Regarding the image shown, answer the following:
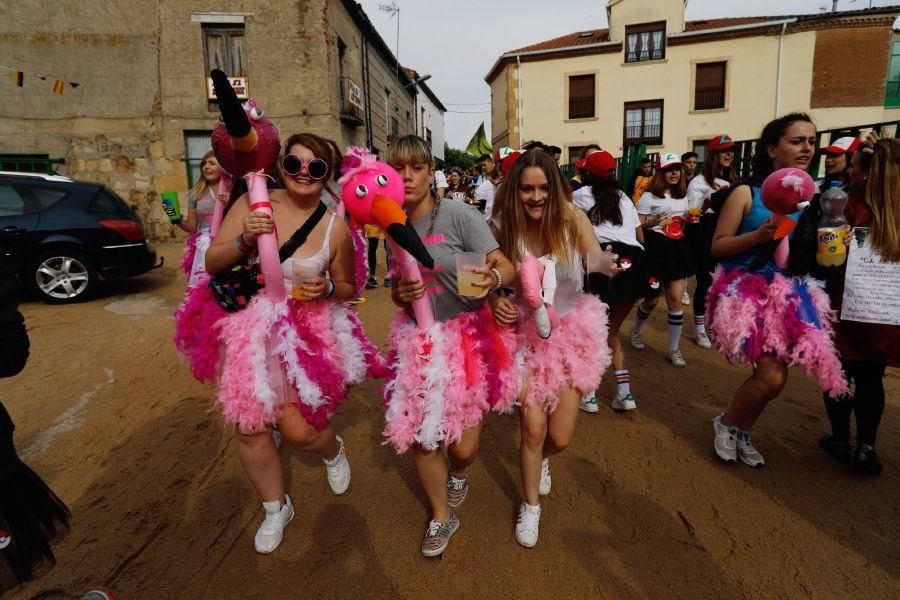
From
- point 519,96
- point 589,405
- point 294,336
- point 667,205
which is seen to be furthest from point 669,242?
point 519,96

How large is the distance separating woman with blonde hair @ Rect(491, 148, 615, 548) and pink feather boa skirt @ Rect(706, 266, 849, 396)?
88 cm

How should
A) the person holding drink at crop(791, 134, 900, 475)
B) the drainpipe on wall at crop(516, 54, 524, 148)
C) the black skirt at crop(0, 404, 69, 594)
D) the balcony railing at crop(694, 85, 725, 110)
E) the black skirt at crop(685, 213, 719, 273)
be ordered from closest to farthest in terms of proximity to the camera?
the black skirt at crop(0, 404, 69, 594) < the person holding drink at crop(791, 134, 900, 475) < the black skirt at crop(685, 213, 719, 273) < the balcony railing at crop(694, 85, 725, 110) < the drainpipe on wall at crop(516, 54, 524, 148)

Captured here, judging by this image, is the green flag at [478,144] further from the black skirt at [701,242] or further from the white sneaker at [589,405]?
the white sneaker at [589,405]

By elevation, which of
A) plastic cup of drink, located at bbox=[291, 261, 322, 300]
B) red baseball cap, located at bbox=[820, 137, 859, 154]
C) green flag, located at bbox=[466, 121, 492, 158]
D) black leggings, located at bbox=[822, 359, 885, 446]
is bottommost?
black leggings, located at bbox=[822, 359, 885, 446]

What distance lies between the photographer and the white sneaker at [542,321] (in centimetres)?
221

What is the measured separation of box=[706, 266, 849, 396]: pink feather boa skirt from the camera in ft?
8.83

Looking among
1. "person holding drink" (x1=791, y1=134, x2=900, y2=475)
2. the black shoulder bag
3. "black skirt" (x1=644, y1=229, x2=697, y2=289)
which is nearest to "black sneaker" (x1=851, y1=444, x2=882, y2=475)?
"person holding drink" (x1=791, y1=134, x2=900, y2=475)

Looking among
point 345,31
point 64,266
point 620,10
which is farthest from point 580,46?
point 64,266

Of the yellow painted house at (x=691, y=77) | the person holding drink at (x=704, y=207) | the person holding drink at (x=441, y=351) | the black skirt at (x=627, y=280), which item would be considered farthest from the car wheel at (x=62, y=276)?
the yellow painted house at (x=691, y=77)

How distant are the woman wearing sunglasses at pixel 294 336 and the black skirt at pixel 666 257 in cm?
334

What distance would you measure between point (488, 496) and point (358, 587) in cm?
93

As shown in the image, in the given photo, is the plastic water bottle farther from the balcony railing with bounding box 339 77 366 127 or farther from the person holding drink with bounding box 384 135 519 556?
the balcony railing with bounding box 339 77 366 127

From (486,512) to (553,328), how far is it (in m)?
1.11

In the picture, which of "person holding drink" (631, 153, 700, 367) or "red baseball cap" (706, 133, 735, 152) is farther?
"red baseball cap" (706, 133, 735, 152)
